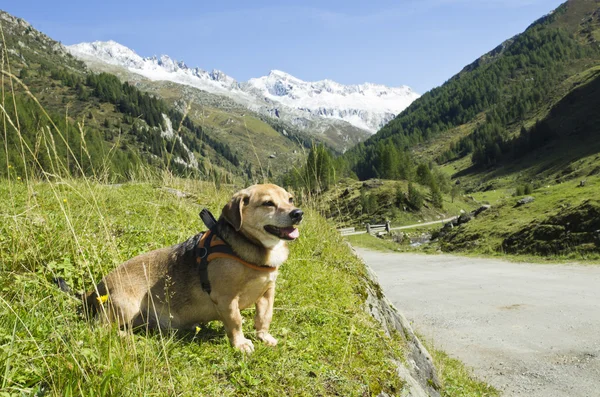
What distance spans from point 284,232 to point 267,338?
1104 millimetres

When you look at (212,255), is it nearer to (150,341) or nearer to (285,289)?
(150,341)

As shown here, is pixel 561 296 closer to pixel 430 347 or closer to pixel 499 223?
pixel 430 347

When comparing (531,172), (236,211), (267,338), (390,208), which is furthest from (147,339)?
(531,172)

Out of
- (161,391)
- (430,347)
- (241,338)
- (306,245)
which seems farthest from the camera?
(430,347)

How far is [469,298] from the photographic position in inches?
623

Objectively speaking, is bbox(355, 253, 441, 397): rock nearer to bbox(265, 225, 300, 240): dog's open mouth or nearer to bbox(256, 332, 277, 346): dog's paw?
bbox(256, 332, 277, 346): dog's paw

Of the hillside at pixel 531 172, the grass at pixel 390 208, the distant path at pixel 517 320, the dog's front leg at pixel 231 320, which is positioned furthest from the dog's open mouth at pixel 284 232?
the grass at pixel 390 208

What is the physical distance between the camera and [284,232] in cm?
416

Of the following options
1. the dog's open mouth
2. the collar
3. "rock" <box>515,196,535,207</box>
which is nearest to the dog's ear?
the collar

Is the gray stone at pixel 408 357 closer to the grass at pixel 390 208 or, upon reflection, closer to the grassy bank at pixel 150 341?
the grassy bank at pixel 150 341

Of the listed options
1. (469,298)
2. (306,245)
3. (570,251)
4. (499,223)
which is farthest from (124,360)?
(499,223)

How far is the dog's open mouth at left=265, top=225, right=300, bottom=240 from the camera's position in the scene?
413 cm

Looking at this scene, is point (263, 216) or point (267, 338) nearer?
point (267, 338)

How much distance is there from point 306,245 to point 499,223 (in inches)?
1224
